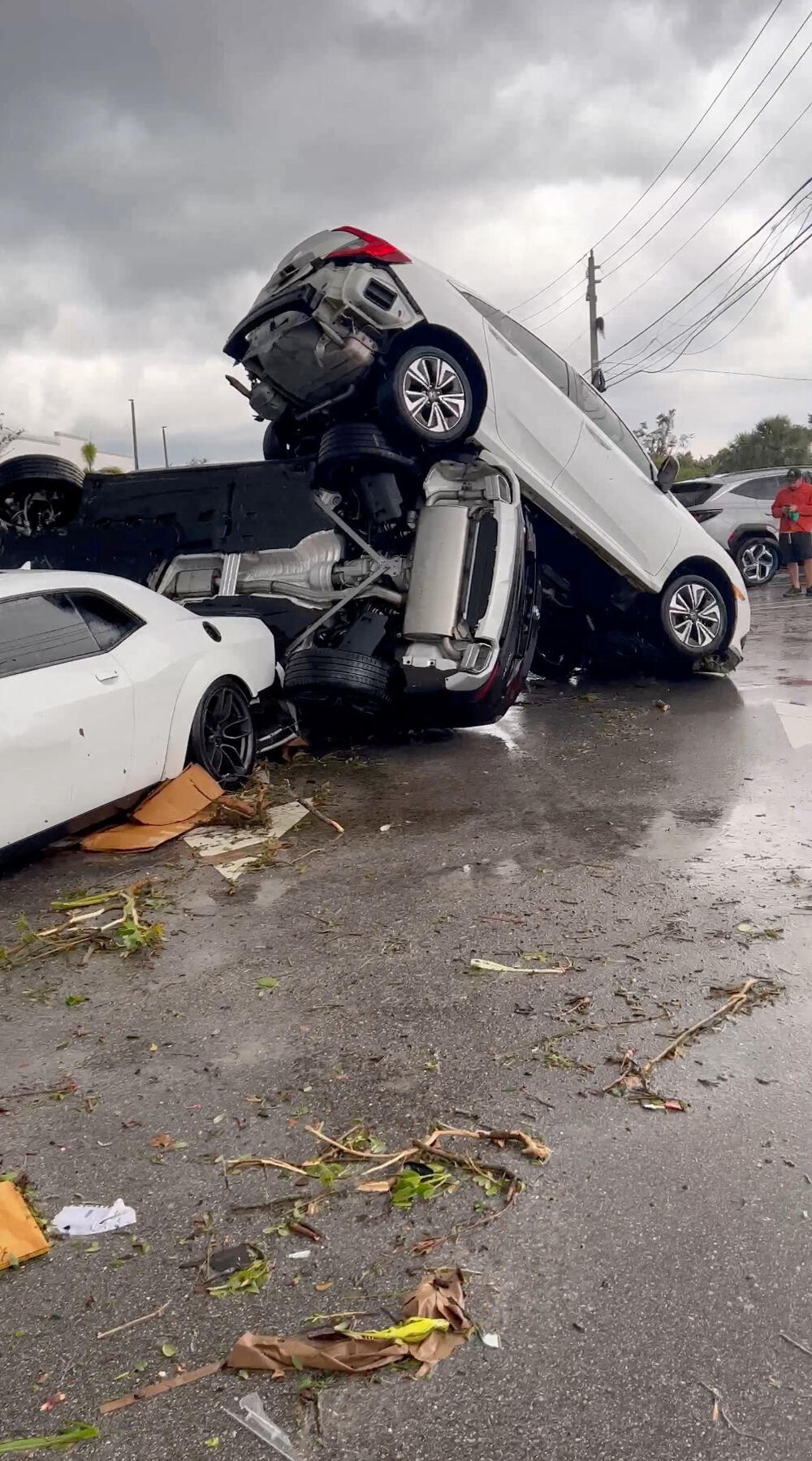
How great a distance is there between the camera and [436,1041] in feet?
10.1

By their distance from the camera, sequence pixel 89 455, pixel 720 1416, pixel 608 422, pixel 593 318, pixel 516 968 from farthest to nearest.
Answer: pixel 89 455, pixel 593 318, pixel 608 422, pixel 516 968, pixel 720 1416

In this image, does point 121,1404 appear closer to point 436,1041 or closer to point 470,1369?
point 470,1369

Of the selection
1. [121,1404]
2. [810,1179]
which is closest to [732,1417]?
[810,1179]

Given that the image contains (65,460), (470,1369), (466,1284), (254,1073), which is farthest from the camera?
(65,460)

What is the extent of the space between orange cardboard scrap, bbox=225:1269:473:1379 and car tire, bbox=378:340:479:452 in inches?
228

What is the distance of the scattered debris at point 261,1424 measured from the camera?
1.74m

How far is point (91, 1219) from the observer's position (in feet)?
7.79

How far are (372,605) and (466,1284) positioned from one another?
5.34 metres

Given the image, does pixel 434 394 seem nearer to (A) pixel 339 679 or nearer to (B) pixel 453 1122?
(A) pixel 339 679

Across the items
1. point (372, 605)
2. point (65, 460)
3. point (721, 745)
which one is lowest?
point (721, 745)

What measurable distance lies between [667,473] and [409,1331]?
7640 millimetres

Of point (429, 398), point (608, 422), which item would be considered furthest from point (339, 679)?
point (608, 422)

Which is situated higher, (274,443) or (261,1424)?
(274,443)

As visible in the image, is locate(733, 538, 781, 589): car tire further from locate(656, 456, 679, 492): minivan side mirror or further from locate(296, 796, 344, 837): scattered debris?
locate(296, 796, 344, 837): scattered debris
